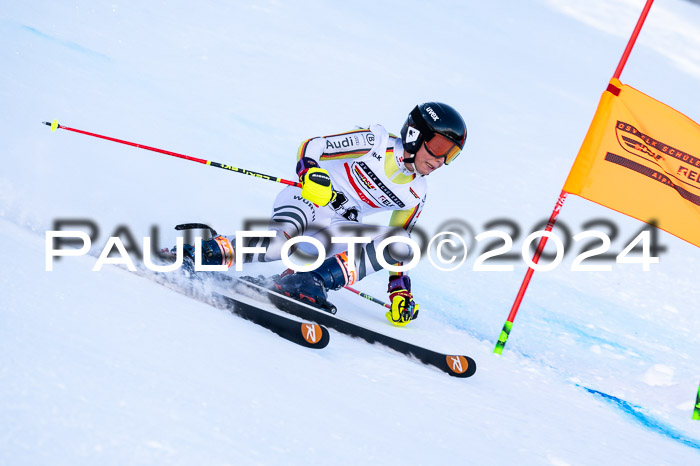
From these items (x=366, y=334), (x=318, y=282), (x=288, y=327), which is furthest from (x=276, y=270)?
(x=288, y=327)

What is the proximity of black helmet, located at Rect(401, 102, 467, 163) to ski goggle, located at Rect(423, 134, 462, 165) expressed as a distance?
18mm

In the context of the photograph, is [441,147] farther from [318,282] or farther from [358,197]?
[318,282]

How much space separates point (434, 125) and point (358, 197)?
0.77 metres

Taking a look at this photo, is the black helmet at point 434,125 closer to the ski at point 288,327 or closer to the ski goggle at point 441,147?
the ski goggle at point 441,147

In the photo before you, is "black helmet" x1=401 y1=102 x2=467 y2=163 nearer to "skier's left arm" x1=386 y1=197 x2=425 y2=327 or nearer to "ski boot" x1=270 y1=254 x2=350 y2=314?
"skier's left arm" x1=386 y1=197 x2=425 y2=327

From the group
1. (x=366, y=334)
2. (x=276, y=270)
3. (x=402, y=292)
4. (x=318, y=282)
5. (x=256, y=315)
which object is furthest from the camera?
(x=276, y=270)

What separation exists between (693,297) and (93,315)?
656 cm

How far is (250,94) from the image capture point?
30.3 feet

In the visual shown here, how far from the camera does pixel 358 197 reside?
440cm

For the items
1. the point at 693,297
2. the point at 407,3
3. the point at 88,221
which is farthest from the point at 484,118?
the point at 88,221

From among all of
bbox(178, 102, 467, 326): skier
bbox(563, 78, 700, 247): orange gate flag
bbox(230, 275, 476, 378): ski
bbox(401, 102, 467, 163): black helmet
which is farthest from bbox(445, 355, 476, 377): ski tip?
bbox(563, 78, 700, 247): orange gate flag

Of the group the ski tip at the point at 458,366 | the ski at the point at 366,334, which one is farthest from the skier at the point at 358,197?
the ski tip at the point at 458,366

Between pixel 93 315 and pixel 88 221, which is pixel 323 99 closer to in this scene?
pixel 88 221

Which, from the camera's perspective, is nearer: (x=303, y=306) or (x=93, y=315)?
(x=93, y=315)
